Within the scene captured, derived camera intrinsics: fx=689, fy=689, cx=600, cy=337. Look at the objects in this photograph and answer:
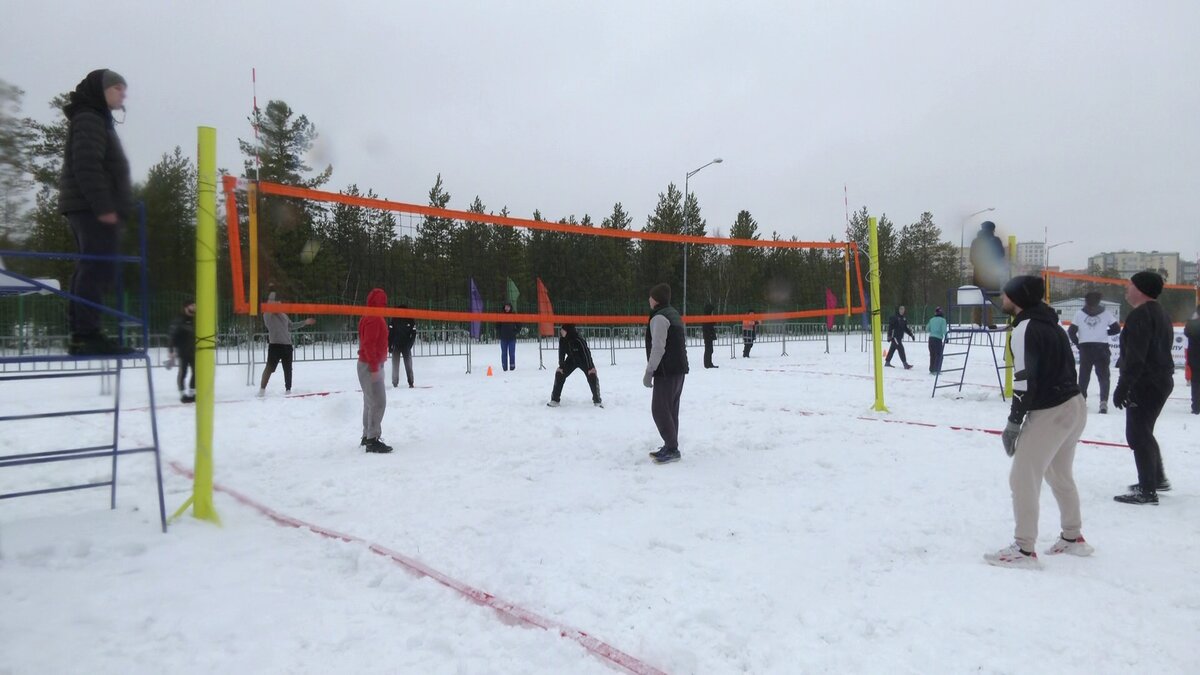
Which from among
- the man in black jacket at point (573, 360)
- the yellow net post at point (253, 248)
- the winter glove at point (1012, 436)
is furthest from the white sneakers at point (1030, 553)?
the man in black jacket at point (573, 360)

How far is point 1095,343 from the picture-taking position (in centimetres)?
971

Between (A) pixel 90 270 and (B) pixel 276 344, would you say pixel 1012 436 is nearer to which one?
(A) pixel 90 270

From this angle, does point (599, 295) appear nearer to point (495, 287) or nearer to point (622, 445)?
point (495, 287)

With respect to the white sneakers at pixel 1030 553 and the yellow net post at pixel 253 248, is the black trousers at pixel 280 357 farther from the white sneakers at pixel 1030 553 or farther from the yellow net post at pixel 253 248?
the white sneakers at pixel 1030 553

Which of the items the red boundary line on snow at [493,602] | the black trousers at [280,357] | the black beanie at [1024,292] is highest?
the black beanie at [1024,292]

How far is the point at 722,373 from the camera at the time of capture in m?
16.1

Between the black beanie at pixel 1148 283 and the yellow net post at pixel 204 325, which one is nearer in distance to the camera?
the yellow net post at pixel 204 325

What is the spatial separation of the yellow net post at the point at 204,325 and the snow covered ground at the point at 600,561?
257mm

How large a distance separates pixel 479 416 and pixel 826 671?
22.4ft

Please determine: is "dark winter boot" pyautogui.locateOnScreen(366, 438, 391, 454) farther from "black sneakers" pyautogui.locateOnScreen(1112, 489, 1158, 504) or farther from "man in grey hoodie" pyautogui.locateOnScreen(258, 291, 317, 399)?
"black sneakers" pyautogui.locateOnScreen(1112, 489, 1158, 504)

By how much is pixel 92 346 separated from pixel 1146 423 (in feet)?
22.9

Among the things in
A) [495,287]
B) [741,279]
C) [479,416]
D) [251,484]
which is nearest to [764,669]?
[251,484]

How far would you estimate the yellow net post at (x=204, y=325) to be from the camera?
4.42 meters

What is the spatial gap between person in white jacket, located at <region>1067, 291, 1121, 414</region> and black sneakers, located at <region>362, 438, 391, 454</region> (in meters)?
9.02
